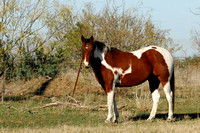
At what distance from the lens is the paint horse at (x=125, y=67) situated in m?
9.31

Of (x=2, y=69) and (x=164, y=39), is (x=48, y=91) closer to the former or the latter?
(x=2, y=69)

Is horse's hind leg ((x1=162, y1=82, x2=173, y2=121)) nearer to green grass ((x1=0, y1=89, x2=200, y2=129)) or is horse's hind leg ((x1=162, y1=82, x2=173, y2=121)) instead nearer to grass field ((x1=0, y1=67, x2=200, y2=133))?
grass field ((x1=0, y1=67, x2=200, y2=133))

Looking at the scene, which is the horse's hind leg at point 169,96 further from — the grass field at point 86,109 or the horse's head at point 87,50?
the horse's head at point 87,50

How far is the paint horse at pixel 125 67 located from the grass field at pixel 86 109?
3.28 feet

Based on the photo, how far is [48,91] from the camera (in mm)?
19500

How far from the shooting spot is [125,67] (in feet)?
31.2

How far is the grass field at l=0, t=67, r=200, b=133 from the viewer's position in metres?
8.57

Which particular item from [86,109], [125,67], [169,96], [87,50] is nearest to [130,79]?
[125,67]

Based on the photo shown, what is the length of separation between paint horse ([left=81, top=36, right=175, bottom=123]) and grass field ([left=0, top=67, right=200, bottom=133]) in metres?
1.00

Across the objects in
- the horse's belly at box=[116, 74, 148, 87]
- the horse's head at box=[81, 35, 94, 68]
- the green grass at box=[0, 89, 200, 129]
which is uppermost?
the horse's head at box=[81, 35, 94, 68]

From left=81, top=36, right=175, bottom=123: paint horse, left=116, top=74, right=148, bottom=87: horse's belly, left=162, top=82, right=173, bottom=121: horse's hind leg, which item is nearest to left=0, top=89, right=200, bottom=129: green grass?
left=162, top=82, right=173, bottom=121: horse's hind leg

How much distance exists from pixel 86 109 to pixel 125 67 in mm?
3647

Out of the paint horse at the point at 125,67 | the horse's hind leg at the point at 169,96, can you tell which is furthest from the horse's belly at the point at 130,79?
the horse's hind leg at the point at 169,96

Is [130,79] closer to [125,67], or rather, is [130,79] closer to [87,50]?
[125,67]
